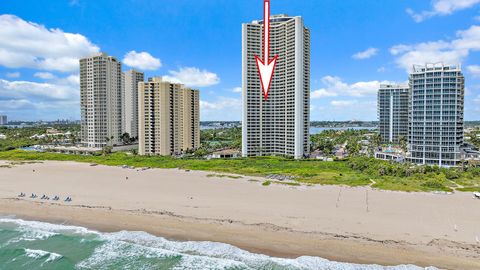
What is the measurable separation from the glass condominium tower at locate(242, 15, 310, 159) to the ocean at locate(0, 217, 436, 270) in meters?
53.7

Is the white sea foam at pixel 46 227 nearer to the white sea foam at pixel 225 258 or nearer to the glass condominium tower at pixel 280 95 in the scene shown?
Result: the white sea foam at pixel 225 258

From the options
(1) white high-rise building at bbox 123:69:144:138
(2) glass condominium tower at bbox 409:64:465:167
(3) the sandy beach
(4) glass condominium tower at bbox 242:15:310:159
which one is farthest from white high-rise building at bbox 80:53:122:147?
(2) glass condominium tower at bbox 409:64:465:167

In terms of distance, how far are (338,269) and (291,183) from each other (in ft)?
88.5

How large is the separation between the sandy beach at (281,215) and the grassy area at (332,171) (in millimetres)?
5162

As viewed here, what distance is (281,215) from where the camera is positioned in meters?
32.0

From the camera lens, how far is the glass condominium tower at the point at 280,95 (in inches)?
2958

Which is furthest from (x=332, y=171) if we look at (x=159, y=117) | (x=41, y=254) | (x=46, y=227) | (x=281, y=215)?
(x=41, y=254)

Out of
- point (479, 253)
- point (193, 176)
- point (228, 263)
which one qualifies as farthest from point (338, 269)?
point (193, 176)

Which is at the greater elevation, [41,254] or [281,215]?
[281,215]

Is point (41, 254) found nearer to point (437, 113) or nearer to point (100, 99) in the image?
point (437, 113)

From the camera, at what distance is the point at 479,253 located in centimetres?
2298

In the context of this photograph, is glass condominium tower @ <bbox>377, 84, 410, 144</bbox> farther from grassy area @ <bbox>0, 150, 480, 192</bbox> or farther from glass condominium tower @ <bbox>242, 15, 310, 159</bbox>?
grassy area @ <bbox>0, 150, 480, 192</bbox>

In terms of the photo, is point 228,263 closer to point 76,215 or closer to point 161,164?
point 76,215

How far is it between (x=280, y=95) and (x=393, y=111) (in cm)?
5349
